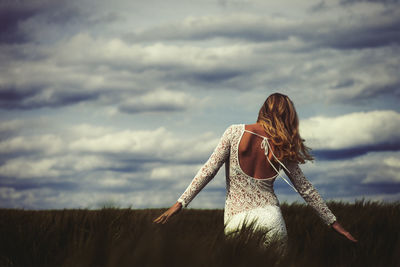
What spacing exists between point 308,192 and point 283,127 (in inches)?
39.2

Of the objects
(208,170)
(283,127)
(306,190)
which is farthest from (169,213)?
(306,190)

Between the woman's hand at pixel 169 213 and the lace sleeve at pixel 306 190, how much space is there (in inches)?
53.5

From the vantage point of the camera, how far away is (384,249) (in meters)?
4.73

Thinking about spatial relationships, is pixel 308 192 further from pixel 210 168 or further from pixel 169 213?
pixel 169 213

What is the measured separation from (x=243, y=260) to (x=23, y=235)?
2.36 m

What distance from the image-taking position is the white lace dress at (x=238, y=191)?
4441mm

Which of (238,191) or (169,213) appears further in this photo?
(238,191)

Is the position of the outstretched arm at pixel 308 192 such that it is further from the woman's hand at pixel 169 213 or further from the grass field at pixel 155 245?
the woman's hand at pixel 169 213

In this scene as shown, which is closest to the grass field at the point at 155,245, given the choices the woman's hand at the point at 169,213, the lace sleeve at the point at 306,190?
the woman's hand at the point at 169,213

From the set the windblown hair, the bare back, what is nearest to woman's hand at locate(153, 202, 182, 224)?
the bare back

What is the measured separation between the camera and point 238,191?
4.50 meters

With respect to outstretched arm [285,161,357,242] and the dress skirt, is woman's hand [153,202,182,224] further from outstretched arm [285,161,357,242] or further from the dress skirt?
outstretched arm [285,161,357,242]

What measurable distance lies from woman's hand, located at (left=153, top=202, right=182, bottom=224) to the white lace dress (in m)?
0.07

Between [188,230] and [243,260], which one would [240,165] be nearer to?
[188,230]
